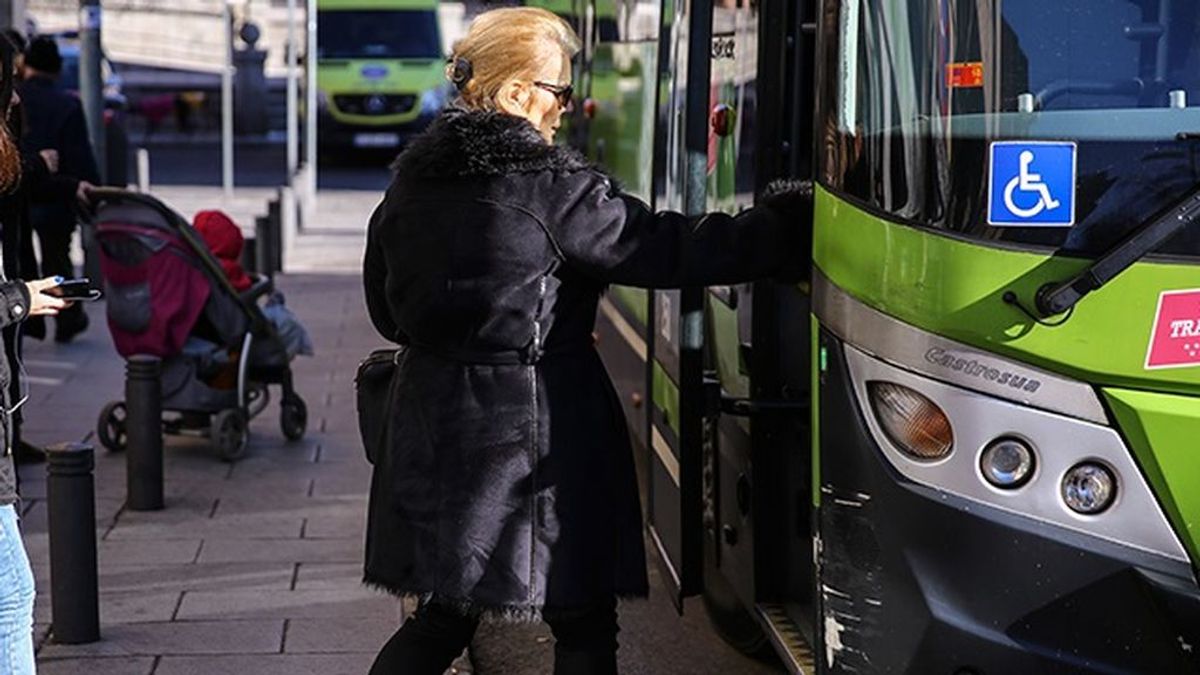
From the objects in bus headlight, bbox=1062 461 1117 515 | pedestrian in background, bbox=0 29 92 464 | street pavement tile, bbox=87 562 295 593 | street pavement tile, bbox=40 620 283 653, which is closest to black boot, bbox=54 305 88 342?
pedestrian in background, bbox=0 29 92 464

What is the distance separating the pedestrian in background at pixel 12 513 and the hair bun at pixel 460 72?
936mm

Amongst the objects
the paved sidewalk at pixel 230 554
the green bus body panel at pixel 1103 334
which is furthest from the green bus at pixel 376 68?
the green bus body panel at pixel 1103 334

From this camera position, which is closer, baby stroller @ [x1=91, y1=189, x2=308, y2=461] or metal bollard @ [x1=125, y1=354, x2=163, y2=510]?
metal bollard @ [x1=125, y1=354, x2=163, y2=510]

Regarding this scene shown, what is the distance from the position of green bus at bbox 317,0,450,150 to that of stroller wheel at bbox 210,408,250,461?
2196 cm

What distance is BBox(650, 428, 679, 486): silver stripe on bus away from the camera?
555cm

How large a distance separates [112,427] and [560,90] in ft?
18.2

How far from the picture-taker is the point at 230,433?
30.6ft

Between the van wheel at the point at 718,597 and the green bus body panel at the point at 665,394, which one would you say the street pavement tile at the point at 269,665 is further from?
the green bus body panel at the point at 665,394

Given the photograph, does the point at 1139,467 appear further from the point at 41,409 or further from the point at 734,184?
the point at 41,409

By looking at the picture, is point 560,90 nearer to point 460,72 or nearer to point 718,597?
point 460,72

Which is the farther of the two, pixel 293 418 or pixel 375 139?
pixel 375 139

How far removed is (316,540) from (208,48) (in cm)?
3915

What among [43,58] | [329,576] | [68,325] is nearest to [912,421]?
[329,576]

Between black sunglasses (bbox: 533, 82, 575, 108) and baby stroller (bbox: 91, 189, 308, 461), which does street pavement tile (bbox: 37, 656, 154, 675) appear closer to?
black sunglasses (bbox: 533, 82, 575, 108)
